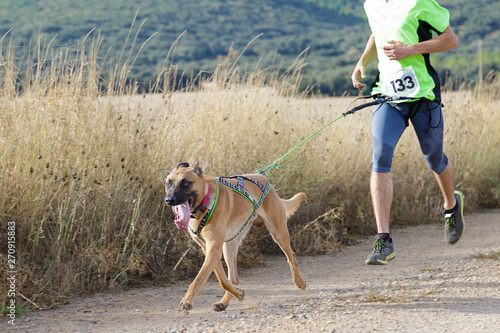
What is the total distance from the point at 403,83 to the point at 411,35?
0.41m

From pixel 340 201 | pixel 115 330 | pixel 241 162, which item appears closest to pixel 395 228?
pixel 340 201

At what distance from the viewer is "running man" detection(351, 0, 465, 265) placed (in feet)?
15.3

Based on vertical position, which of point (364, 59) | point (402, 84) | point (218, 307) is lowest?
point (218, 307)

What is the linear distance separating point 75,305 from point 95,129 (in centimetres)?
172

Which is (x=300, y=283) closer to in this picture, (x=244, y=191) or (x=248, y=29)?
(x=244, y=191)

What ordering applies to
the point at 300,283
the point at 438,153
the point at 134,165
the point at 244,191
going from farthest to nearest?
1. the point at 134,165
2. the point at 438,153
3. the point at 300,283
4. the point at 244,191

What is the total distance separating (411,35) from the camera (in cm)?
471

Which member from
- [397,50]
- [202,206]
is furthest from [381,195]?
[202,206]

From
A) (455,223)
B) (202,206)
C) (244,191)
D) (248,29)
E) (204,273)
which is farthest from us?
(248,29)

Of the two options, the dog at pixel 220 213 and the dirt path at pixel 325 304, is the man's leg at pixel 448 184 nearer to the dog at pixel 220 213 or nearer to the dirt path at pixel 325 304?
the dirt path at pixel 325 304

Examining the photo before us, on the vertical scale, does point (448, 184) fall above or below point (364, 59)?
below

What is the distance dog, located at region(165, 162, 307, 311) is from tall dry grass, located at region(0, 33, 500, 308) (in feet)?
3.28

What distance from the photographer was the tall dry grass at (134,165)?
15.1ft

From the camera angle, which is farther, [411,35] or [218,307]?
[411,35]
